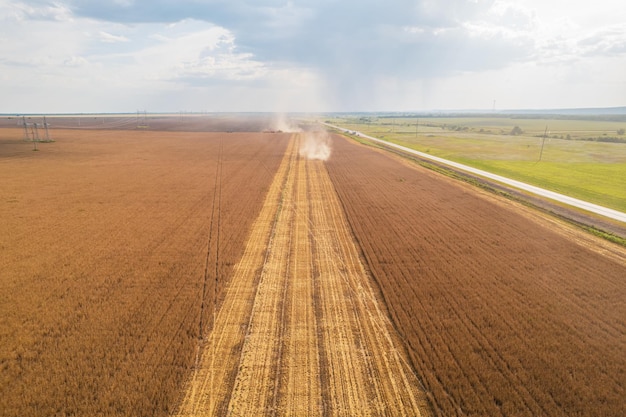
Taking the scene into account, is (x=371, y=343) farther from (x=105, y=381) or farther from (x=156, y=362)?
(x=105, y=381)

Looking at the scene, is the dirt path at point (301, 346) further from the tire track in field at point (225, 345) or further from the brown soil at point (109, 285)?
the brown soil at point (109, 285)

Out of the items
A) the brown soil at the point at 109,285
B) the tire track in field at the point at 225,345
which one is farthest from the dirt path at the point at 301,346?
the brown soil at the point at 109,285

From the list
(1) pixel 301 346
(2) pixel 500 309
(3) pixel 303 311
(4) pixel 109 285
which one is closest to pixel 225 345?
(1) pixel 301 346

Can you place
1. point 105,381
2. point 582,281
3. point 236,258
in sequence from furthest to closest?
point 236,258 < point 582,281 < point 105,381

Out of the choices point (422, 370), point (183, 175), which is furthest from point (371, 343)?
point (183, 175)

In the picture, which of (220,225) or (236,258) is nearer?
(236,258)

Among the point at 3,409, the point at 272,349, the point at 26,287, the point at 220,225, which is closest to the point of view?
the point at 3,409

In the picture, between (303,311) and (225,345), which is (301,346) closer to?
(303,311)
